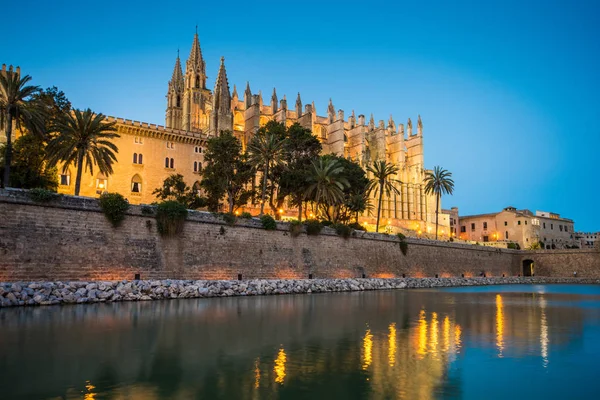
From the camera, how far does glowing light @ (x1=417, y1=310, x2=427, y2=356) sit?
476 inches

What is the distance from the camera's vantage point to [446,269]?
53000 millimetres

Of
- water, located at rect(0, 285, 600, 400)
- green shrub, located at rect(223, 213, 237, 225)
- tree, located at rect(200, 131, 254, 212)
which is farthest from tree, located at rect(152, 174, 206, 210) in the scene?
water, located at rect(0, 285, 600, 400)

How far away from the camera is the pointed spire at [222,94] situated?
70.4 meters

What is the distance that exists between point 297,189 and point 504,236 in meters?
56.8

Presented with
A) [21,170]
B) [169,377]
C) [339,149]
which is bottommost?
[169,377]

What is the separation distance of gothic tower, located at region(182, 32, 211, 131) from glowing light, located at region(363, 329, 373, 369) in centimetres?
6813

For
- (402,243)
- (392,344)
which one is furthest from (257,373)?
(402,243)

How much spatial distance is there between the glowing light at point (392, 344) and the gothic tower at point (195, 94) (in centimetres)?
6676

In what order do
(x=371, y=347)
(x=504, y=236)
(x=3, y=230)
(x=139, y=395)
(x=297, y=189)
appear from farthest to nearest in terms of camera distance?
1. (x=504, y=236)
2. (x=297, y=189)
3. (x=3, y=230)
4. (x=371, y=347)
5. (x=139, y=395)

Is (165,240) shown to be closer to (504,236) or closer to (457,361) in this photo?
(457,361)

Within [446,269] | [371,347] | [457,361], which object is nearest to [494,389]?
[457,361]

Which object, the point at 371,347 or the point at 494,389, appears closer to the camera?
the point at 494,389

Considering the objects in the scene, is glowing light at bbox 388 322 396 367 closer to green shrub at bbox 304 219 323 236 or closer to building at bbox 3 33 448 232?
green shrub at bbox 304 219 323 236

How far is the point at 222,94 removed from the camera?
71.1 m
